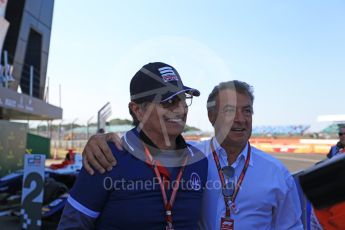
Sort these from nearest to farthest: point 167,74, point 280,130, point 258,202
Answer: point 167,74 < point 258,202 < point 280,130

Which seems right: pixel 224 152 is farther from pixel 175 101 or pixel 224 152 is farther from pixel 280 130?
pixel 280 130

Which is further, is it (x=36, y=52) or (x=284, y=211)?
(x=36, y=52)

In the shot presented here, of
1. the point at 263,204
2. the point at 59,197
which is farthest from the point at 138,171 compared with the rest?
the point at 59,197

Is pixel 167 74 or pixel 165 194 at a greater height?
pixel 167 74

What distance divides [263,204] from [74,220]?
3.34 feet

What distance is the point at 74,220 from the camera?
1730mm

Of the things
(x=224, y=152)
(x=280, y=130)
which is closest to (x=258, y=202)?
(x=224, y=152)

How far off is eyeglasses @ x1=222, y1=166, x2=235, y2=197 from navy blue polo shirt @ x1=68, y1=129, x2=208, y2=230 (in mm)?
349

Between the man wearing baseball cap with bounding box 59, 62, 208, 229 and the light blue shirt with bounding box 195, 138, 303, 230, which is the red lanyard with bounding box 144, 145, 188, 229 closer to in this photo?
the man wearing baseball cap with bounding box 59, 62, 208, 229

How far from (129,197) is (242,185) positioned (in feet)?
2.42

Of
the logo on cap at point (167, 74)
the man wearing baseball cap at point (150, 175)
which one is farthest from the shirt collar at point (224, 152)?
the logo on cap at point (167, 74)

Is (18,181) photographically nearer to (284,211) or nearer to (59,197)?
(59,197)

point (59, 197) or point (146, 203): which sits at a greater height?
point (146, 203)

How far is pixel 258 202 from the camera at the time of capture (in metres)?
2.23
